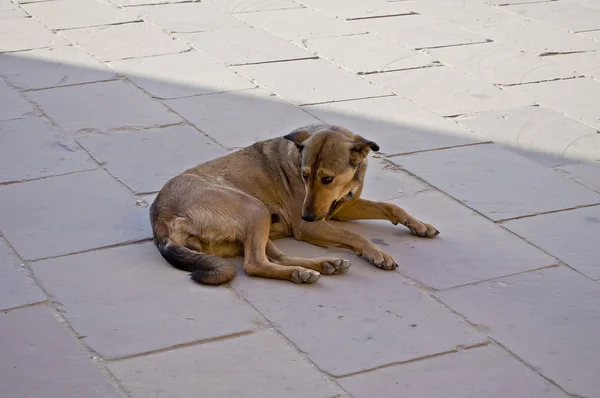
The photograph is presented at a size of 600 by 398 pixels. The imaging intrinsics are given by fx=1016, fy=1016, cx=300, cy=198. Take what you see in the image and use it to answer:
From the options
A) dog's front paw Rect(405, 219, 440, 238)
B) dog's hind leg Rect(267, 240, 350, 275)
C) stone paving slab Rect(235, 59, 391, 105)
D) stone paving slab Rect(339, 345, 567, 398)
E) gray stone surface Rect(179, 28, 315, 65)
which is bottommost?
gray stone surface Rect(179, 28, 315, 65)

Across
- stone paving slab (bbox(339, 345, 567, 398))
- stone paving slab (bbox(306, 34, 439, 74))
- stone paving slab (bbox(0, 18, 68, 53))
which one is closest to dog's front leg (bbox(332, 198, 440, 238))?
stone paving slab (bbox(339, 345, 567, 398))

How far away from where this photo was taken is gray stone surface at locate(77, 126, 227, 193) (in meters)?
6.83

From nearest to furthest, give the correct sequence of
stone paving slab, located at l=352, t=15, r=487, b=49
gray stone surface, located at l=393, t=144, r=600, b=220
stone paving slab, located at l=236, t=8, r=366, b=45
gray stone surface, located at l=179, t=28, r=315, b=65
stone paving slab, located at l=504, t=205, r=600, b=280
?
stone paving slab, located at l=504, t=205, r=600, b=280, gray stone surface, located at l=393, t=144, r=600, b=220, gray stone surface, located at l=179, t=28, r=315, b=65, stone paving slab, located at l=352, t=15, r=487, b=49, stone paving slab, located at l=236, t=8, r=366, b=45

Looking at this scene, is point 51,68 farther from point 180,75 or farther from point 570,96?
point 570,96

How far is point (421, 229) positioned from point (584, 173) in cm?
172

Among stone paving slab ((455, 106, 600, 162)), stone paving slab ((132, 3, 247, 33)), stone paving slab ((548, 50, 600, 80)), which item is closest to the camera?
stone paving slab ((455, 106, 600, 162))

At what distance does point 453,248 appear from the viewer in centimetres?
590

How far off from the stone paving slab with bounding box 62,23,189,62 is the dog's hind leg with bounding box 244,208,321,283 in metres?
4.32

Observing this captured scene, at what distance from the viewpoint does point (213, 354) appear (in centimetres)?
467

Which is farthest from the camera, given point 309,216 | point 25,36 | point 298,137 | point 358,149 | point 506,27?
point 506,27

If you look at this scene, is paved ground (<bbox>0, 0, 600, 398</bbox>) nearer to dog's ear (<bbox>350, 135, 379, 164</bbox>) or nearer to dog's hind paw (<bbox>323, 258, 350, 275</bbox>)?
dog's hind paw (<bbox>323, 258, 350, 275</bbox>)

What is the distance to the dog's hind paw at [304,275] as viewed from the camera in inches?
210

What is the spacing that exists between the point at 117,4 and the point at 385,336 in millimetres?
7394

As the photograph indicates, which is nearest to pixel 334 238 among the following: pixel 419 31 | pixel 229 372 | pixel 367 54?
pixel 229 372
